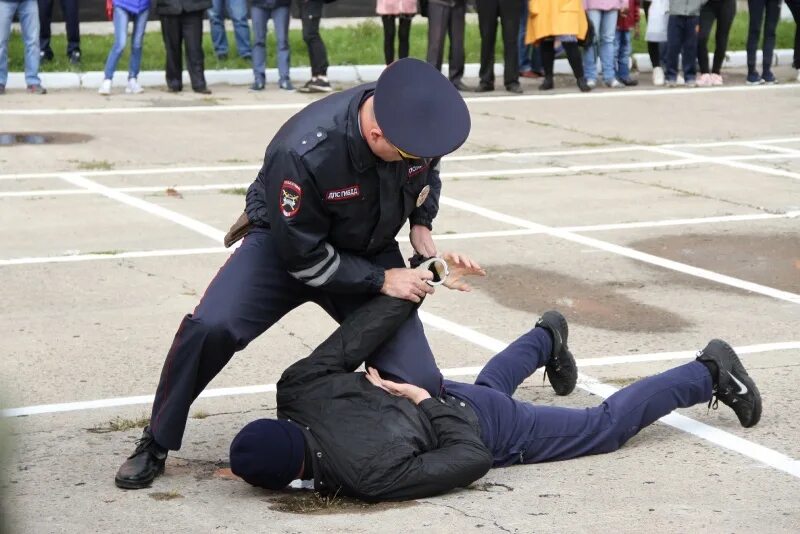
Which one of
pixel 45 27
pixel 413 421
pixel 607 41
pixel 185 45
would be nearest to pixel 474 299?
pixel 413 421

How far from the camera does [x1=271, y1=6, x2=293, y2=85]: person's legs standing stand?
1552 centimetres

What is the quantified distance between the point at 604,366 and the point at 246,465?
233 centimetres

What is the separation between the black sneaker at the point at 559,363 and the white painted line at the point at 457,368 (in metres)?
0.50

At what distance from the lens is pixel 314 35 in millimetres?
15445

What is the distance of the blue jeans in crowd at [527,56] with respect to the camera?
17.0 metres

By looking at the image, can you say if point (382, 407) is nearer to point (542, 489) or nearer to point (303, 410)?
point (303, 410)

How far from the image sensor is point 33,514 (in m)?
4.34

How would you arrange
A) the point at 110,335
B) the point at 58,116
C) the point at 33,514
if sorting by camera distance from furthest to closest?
1. the point at 58,116
2. the point at 110,335
3. the point at 33,514

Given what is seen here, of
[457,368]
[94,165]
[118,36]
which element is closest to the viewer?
[457,368]

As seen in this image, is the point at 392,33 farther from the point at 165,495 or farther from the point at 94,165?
the point at 165,495

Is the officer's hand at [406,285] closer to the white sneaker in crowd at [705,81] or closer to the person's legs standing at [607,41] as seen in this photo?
the person's legs standing at [607,41]

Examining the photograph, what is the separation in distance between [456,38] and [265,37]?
2239 mm

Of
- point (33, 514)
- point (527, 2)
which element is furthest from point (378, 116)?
point (527, 2)

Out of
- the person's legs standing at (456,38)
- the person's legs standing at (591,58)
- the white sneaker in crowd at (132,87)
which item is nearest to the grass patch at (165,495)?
the person's legs standing at (456,38)
